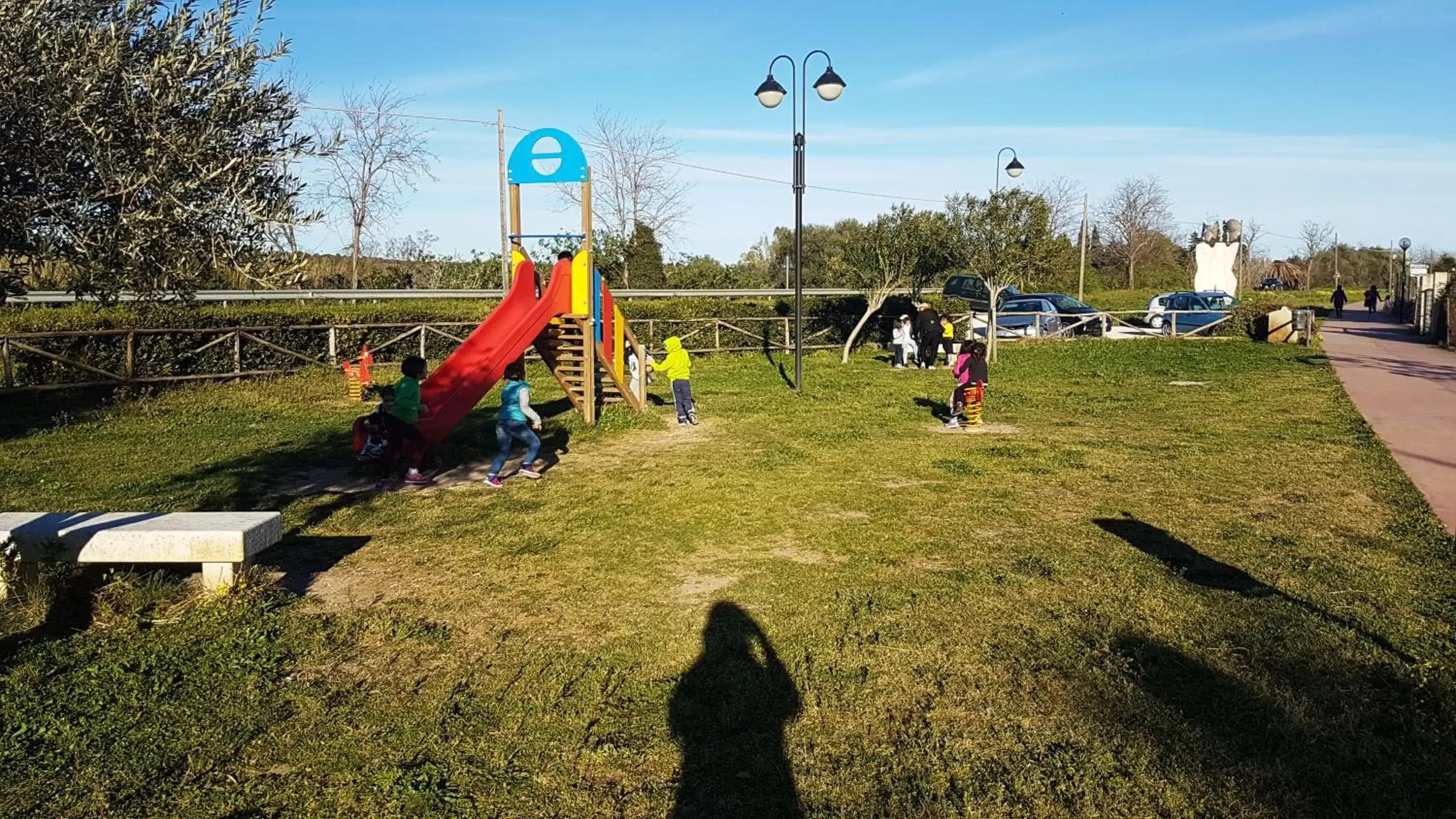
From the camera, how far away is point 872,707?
447 cm

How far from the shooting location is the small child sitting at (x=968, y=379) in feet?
42.3

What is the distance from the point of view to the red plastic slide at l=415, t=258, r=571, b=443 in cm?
1055

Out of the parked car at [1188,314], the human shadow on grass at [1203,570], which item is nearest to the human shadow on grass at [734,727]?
the human shadow on grass at [1203,570]

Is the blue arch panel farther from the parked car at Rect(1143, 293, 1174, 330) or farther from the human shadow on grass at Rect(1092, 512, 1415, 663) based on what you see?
the parked car at Rect(1143, 293, 1174, 330)

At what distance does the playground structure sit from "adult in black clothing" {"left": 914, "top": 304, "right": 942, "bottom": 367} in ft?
29.5

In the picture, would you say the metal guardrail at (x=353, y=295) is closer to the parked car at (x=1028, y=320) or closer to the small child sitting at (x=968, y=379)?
the parked car at (x=1028, y=320)

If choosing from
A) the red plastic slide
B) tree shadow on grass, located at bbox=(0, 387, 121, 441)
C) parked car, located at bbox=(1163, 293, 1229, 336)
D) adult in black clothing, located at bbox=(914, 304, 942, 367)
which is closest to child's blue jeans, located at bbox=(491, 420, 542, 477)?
the red plastic slide

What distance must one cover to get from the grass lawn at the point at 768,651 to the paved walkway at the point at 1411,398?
1.71 ft

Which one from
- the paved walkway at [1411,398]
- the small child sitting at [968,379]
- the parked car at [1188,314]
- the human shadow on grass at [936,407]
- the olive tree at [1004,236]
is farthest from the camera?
the parked car at [1188,314]

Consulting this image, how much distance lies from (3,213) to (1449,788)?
6785mm

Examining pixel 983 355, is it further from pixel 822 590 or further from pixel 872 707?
pixel 872 707

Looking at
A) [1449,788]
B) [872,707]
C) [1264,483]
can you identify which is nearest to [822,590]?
[872,707]

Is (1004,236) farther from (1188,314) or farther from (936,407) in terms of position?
(1188,314)

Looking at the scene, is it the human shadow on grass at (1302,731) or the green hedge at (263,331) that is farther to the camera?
the green hedge at (263,331)
